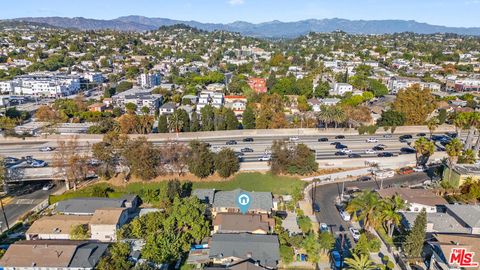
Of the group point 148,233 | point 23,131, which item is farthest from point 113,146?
point 23,131

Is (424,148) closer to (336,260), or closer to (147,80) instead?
(336,260)

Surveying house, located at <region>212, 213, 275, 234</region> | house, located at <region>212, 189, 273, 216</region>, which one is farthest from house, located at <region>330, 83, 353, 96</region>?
house, located at <region>212, 213, 275, 234</region>

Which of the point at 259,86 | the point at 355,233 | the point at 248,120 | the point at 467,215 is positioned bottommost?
the point at 355,233

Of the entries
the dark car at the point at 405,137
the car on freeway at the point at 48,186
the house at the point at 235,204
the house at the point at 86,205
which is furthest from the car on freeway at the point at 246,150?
the dark car at the point at 405,137

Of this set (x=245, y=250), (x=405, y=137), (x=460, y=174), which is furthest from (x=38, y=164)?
(x=405, y=137)

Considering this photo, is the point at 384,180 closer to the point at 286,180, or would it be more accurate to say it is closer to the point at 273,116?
the point at 286,180

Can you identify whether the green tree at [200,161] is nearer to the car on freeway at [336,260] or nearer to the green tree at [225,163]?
the green tree at [225,163]

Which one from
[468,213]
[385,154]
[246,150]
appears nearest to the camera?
[468,213]

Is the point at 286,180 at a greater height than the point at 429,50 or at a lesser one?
lesser
